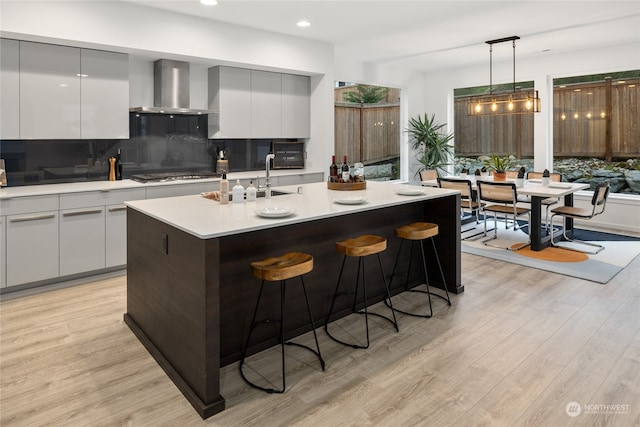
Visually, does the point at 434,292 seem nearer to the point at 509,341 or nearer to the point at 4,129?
the point at 509,341

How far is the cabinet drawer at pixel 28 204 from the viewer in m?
3.82

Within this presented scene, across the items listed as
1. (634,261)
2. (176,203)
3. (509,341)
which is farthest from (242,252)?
(634,261)

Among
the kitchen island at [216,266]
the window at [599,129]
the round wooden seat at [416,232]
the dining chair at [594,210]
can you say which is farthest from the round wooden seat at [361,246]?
the window at [599,129]

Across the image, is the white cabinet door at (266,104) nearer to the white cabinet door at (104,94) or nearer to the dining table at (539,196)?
the white cabinet door at (104,94)

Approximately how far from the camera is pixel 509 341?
119 inches

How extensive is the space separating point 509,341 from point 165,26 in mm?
4417

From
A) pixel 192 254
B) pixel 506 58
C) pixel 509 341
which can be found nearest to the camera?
pixel 192 254

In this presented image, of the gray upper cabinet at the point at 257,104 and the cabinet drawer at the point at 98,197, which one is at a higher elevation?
the gray upper cabinet at the point at 257,104

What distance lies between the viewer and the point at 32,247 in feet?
13.0

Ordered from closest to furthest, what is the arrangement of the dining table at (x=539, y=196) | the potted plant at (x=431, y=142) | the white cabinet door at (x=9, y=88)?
the white cabinet door at (x=9, y=88), the dining table at (x=539, y=196), the potted plant at (x=431, y=142)

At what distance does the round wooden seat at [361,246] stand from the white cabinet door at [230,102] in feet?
9.91

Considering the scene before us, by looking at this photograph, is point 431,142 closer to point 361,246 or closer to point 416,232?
point 416,232

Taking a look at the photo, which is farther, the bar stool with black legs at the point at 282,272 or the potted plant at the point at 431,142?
the potted plant at the point at 431,142

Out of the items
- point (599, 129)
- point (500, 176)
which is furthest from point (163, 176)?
point (599, 129)
